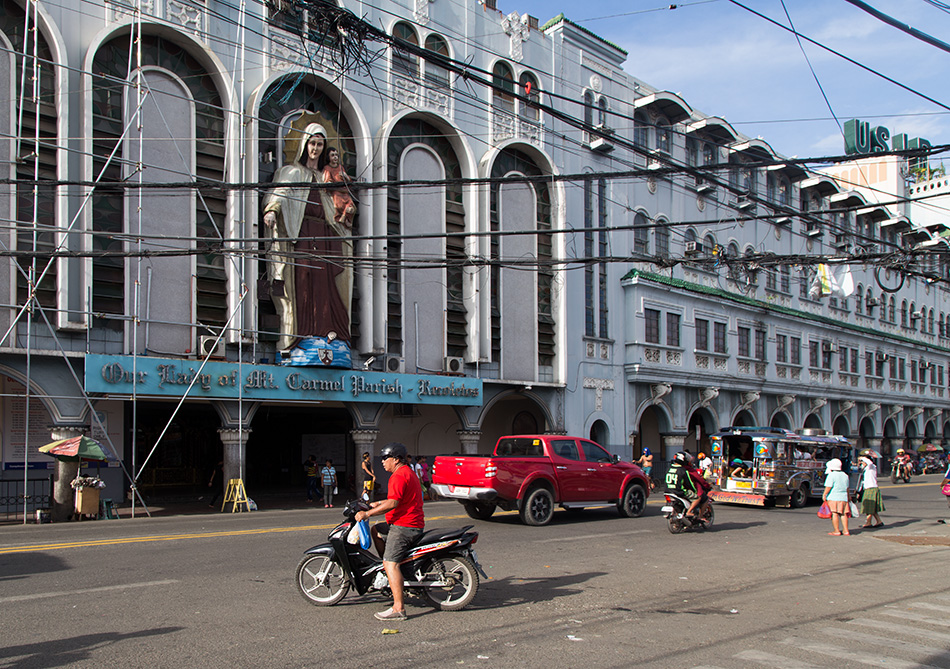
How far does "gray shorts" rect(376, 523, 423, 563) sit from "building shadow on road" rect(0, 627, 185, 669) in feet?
6.55

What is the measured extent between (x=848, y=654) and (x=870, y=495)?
11.9 meters

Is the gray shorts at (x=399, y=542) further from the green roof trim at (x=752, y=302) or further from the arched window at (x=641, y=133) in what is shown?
the arched window at (x=641, y=133)

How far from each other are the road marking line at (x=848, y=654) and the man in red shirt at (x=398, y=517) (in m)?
3.53

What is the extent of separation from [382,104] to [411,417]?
35.2 ft

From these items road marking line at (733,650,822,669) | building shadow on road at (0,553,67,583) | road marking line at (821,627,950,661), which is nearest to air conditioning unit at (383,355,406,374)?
building shadow on road at (0,553,67,583)

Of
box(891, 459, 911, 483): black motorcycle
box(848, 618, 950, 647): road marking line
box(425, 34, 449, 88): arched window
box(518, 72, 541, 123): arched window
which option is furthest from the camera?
box(891, 459, 911, 483): black motorcycle

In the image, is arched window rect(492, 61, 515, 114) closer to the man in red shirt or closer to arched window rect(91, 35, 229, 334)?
arched window rect(91, 35, 229, 334)

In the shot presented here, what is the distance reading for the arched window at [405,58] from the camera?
2638 cm

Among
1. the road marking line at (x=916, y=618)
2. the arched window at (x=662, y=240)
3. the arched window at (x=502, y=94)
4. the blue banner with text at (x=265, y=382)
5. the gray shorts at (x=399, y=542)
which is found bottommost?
the road marking line at (x=916, y=618)

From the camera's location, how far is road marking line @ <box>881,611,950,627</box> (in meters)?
8.35

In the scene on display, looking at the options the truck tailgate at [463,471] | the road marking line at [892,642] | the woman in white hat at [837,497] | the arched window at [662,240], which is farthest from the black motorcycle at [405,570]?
the arched window at [662,240]

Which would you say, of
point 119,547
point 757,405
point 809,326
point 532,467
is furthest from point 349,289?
point 809,326

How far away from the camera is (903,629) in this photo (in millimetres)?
8047

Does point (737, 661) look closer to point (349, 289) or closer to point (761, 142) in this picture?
point (349, 289)
